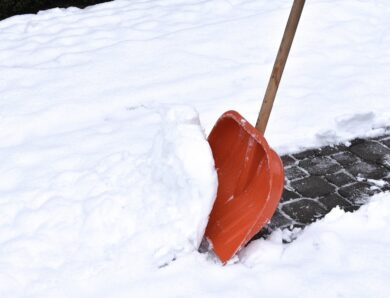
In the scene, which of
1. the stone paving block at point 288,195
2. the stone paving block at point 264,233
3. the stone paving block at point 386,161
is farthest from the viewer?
the stone paving block at point 386,161

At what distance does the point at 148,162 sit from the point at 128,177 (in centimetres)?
15

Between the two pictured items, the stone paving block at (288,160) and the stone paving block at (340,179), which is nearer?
the stone paving block at (340,179)

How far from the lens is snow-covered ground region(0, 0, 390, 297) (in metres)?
2.56

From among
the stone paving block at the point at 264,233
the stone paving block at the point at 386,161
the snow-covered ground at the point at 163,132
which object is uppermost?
the snow-covered ground at the point at 163,132

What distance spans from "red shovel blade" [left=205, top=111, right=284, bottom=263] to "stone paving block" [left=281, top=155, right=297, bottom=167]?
66 centimetres

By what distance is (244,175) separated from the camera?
272 cm

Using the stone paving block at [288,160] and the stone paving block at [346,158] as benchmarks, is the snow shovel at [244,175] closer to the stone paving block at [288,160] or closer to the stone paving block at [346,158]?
the stone paving block at [288,160]

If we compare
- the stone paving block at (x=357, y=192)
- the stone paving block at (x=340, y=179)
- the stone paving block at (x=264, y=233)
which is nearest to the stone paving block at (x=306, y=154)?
the stone paving block at (x=340, y=179)

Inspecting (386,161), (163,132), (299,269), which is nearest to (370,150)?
(386,161)

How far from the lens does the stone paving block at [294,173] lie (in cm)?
326

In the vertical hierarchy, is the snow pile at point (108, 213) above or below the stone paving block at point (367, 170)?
above

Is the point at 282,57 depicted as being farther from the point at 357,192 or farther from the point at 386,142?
the point at 386,142

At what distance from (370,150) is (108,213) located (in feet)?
5.40

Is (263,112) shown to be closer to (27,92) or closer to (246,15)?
(27,92)
